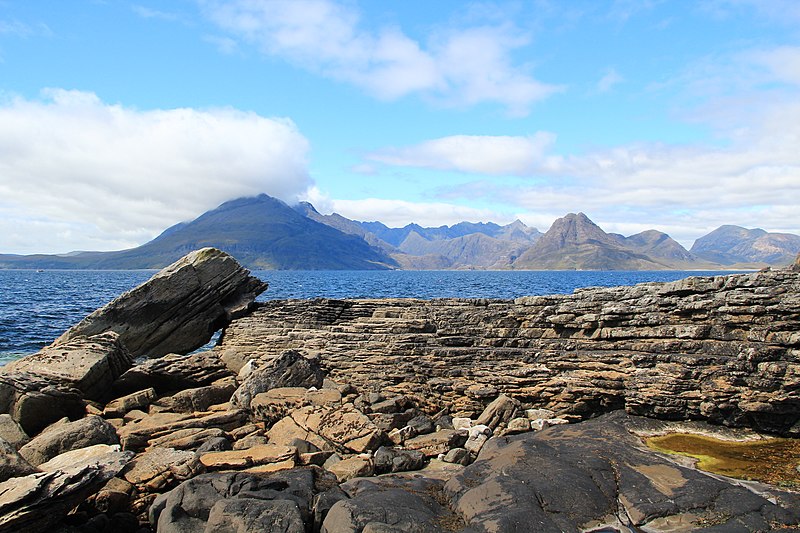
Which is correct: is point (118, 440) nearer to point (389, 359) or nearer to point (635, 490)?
point (389, 359)

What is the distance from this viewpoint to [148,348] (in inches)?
1180

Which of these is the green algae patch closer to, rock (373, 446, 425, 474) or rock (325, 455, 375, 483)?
rock (373, 446, 425, 474)

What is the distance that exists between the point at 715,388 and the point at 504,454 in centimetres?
860

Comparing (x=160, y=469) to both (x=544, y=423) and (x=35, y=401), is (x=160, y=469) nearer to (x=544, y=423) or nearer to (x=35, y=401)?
(x=35, y=401)

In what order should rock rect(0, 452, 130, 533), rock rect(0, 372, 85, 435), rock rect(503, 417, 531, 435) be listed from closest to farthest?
rock rect(0, 452, 130, 533), rock rect(503, 417, 531, 435), rock rect(0, 372, 85, 435)

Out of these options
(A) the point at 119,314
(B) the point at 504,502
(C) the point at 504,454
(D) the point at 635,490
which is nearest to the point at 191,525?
(B) the point at 504,502

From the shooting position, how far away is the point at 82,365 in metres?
20.7

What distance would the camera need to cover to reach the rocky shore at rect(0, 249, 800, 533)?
1128 cm

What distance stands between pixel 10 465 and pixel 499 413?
48.4 ft

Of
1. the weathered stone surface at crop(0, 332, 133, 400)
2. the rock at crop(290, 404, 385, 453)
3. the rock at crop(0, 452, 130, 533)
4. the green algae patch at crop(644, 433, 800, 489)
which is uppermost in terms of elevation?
the weathered stone surface at crop(0, 332, 133, 400)

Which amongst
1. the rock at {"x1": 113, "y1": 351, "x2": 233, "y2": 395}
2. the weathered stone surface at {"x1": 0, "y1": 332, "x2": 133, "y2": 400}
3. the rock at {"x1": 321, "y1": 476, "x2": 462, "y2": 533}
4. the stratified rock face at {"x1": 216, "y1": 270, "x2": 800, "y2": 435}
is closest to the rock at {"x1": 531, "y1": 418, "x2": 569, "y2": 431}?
the stratified rock face at {"x1": 216, "y1": 270, "x2": 800, "y2": 435}

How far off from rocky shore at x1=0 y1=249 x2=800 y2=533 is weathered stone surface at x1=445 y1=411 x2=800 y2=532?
0.17ft

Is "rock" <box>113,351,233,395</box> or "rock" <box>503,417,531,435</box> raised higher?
"rock" <box>113,351,233,395</box>

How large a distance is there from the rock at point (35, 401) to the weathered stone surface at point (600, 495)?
49.4 feet
